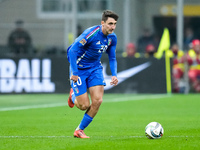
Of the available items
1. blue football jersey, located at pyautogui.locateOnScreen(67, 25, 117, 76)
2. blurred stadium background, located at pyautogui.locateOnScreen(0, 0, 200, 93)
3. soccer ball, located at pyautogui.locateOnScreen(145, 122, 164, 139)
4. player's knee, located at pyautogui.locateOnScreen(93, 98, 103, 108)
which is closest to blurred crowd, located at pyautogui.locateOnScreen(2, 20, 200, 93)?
blurred stadium background, located at pyautogui.locateOnScreen(0, 0, 200, 93)

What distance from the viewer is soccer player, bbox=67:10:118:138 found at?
7.93m

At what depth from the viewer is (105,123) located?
10.0m

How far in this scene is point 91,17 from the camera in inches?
803

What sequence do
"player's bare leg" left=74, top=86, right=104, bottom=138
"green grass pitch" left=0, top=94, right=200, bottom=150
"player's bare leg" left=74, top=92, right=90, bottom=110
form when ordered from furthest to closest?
"player's bare leg" left=74, top=92, right=90, bottom=110, "player's bare leg" left=74, top=86, right=104, bottom=138, "green grass pitch" left=0, top=94, right=200, bottom=150

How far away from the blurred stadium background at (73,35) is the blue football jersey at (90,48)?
30.9ft

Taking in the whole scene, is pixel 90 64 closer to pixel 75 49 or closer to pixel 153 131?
pixel 75 49

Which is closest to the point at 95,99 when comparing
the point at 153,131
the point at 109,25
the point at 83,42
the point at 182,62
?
the point at 83,42

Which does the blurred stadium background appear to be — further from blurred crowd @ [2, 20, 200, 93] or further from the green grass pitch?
the green grass pitch

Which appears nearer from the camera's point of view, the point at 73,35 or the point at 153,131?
the point at 153,131

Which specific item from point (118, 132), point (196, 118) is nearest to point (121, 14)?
point (196, 118)

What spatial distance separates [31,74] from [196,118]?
26.6ft

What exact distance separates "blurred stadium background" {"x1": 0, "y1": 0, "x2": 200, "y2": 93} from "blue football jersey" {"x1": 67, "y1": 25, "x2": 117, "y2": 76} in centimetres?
943

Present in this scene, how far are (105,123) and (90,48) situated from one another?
2.32 meters

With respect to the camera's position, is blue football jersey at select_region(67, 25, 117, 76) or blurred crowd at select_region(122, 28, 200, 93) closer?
blue football jersey at select_region(67, 25, 117, 76)
